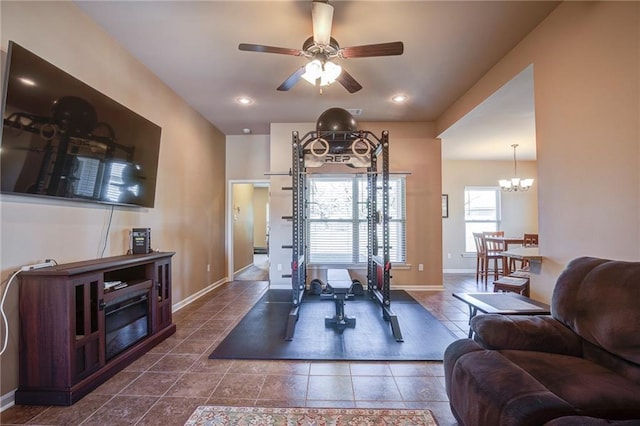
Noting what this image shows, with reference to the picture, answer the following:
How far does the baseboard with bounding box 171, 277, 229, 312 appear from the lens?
4.07m

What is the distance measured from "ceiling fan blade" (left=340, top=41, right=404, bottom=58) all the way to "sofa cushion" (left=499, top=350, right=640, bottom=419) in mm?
2239

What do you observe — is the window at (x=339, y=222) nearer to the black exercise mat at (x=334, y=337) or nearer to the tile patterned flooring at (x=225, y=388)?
the black exercise mat at (x=334, y=337)

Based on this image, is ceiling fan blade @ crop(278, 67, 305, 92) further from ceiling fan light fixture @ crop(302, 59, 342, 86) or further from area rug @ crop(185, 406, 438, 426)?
area rug @ crop(185, 406, 438, 426)

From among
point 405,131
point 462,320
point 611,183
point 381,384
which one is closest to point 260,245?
point 405,131

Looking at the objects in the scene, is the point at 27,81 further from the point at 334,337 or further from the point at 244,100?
the point at 334,337

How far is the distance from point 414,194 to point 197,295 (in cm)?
406

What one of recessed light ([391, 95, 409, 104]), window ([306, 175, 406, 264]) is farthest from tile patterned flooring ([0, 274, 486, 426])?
recessed light ([391, 95, 409, 104])

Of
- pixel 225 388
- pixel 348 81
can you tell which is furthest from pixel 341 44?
pixel 225 388

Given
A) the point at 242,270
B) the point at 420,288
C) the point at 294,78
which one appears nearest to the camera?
the point at 294,78

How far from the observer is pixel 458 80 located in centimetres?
371

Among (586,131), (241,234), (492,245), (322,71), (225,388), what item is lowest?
(225,388)

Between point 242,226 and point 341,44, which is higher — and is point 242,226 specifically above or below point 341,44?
below

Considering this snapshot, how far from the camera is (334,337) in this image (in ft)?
10.1

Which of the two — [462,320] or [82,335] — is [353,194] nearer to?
[462,320]
